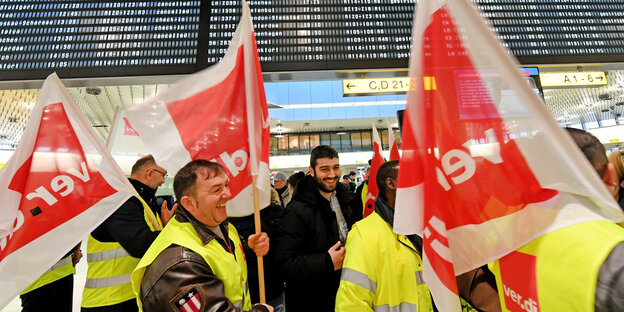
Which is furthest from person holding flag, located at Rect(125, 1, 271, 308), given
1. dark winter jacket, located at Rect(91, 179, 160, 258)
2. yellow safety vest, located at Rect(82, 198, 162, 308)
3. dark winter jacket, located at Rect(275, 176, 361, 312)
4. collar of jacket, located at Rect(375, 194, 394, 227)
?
yellow safety vest, located at Rect(82, 198, 162, 308)

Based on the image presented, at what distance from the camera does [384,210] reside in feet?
5.17

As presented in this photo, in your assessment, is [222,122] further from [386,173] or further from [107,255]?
[107,255]

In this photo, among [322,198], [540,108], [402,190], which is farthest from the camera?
[322,198]

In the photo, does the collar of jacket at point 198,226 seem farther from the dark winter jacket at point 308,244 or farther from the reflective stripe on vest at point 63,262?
the reflective stripe on vest at point 63,262

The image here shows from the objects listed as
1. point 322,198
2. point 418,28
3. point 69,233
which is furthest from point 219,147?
point 418,28

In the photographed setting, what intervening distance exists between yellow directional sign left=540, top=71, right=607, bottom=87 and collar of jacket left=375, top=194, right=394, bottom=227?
3.72 meters

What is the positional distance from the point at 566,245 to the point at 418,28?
869 mm

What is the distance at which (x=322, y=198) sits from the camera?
2.03m

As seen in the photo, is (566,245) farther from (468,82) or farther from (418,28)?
(418,28)

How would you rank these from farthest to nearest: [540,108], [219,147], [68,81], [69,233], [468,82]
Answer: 1. [68,81]
2. [219,147]
3. [69,233]
4. [468,82]
5. [540,108]

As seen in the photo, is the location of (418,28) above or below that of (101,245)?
above

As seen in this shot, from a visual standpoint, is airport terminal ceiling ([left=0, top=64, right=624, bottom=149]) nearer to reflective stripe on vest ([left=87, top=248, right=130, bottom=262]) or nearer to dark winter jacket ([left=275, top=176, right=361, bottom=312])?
dark winter jacket ([left=275, top=176, right=361, bottom=312])

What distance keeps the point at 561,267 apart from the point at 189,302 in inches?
44.7

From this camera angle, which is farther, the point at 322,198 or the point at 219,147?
the point at 322,198
